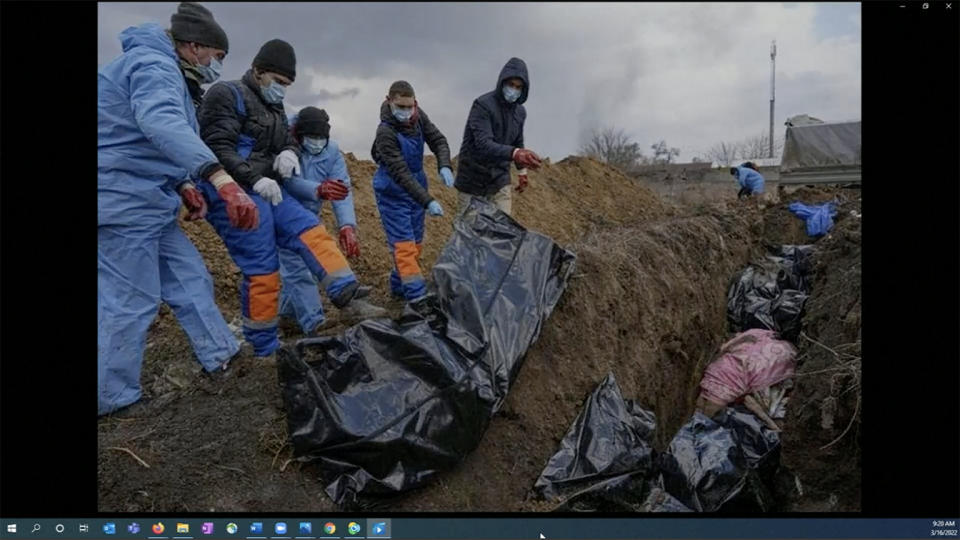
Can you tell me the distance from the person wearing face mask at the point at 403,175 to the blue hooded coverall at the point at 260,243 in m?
0.93

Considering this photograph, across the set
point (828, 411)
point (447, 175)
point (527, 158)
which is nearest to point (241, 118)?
point (447, 175)

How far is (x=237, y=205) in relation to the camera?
2338 millimetres

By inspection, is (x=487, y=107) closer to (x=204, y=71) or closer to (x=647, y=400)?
(x=204, y=71)

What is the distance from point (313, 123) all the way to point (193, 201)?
98 centimetres

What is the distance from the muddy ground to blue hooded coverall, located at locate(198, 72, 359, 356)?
215mm

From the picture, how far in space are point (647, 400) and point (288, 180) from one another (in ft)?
7.80

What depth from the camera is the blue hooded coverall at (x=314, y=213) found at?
3203mm

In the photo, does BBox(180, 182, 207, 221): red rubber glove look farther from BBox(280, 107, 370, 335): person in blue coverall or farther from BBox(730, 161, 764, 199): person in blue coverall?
BBox(730, 161, 764, 199): person in blue coverall

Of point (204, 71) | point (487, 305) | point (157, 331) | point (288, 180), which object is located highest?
point (204, 71)

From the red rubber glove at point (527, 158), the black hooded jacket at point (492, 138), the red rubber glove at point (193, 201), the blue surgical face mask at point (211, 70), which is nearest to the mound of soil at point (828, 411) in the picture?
the red rubber glove at point (527, 158)

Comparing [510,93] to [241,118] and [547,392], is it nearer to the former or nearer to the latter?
[241,118]

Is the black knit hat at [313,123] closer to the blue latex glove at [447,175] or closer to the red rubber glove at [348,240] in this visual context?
the red rubber glove at [348,240]
